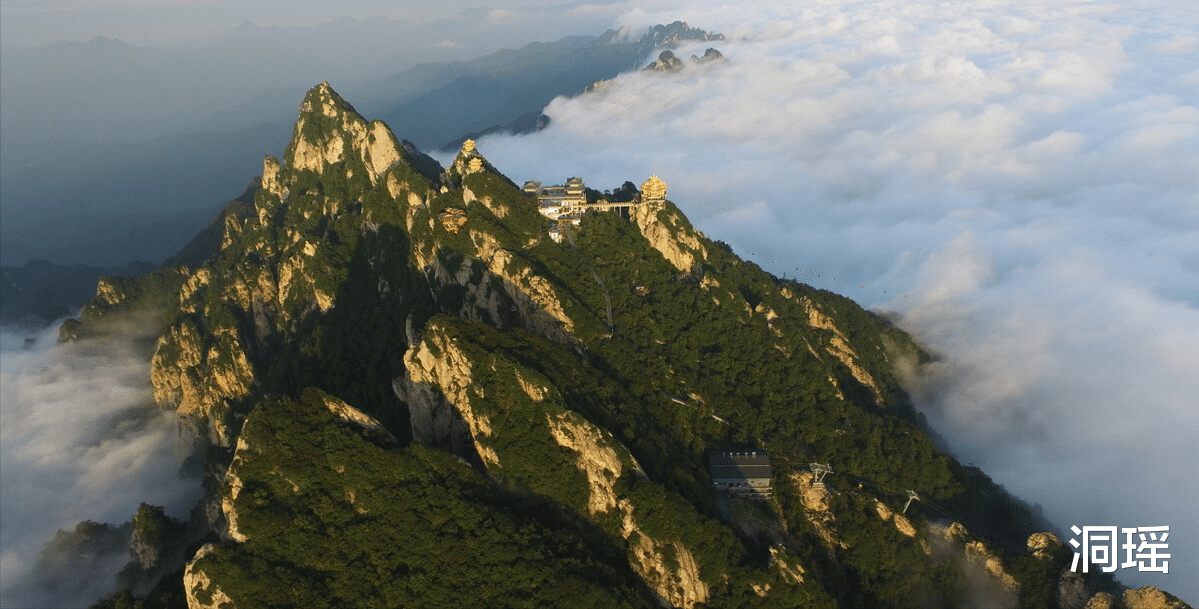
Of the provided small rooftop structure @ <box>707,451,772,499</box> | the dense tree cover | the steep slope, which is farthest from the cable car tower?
the dense tree cover

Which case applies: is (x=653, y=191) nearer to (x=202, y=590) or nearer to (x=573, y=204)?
(x=573, y=204)

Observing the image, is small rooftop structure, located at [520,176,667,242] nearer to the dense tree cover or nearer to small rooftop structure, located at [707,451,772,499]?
small rooftop structure, located at [707,451,772,499]

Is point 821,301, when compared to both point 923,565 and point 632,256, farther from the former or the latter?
point 923,565

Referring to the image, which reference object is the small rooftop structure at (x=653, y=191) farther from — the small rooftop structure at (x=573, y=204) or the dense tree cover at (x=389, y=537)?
the dense tree cover at (x=389, y=537)

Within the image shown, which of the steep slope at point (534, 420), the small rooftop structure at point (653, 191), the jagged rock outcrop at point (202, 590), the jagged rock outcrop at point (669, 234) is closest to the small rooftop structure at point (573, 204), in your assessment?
the small rooftop structure at point (653, 191)

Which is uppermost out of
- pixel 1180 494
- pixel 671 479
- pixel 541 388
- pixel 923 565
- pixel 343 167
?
pixel 343 167

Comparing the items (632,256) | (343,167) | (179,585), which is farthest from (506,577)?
(343,167)
